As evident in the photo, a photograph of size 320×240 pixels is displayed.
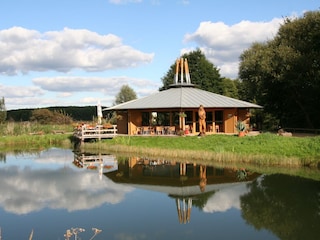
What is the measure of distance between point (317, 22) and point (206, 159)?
40.9 ft

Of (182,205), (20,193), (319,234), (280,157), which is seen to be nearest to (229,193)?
(182,205)

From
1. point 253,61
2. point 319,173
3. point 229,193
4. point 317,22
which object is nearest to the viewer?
point 229,193

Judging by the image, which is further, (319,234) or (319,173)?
(319,173)

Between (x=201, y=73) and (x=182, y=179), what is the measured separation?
30628mm

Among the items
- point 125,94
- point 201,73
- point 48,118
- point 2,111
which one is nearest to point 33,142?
point 2,111

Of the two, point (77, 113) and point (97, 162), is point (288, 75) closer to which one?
point (97, 162)

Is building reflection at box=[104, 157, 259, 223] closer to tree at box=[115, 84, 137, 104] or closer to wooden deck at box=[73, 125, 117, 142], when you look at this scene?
wooden deck at box=[73, 125, 117, 142]

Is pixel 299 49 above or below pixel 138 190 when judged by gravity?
above

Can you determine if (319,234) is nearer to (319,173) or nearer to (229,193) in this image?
(229,193)

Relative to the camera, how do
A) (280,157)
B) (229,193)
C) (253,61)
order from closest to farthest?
1. (229,193)
2. (280,157)
3. (253,61)

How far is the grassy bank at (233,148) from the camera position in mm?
17625

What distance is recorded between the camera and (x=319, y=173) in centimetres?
1547

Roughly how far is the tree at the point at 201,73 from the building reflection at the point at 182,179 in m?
25.8

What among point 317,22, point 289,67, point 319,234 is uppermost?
point 317,22
